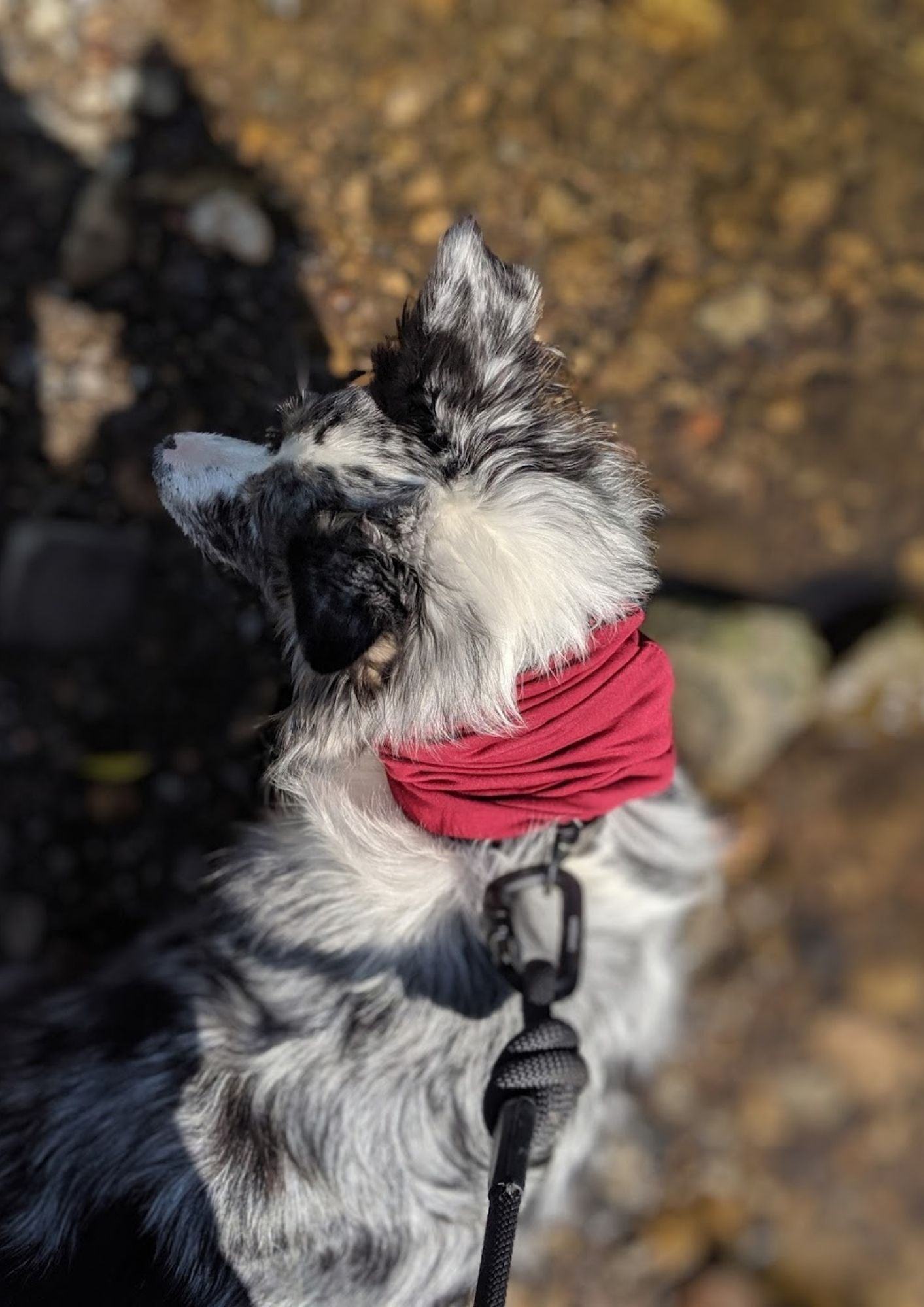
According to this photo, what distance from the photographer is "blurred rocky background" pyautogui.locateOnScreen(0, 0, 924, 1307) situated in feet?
10.9

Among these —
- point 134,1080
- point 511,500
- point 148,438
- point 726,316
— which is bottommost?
point 134,1080

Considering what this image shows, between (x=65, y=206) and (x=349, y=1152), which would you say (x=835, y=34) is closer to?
(x=65, y=206)

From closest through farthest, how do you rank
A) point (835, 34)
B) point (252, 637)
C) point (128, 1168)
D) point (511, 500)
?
1. point (511, 500)
2. point (128, 1168)
3. point (252, 637)
4. point (835, 34)

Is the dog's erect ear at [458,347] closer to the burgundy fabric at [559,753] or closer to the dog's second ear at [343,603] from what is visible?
the dog's second ear at [343,603]

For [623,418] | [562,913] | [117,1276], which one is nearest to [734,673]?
[623,418]

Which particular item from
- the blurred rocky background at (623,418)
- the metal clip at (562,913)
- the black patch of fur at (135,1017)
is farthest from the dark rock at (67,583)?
the metal clip at (562,913)

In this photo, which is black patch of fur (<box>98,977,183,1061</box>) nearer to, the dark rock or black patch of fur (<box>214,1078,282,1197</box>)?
black patch of fur (<box>214,1078,282,1197</box>)

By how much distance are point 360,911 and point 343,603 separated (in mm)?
928

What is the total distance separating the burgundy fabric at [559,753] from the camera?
6.29 ft

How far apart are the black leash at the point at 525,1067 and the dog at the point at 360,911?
10 centimetres

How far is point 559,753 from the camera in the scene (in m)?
1.98

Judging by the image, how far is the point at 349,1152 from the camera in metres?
2.21

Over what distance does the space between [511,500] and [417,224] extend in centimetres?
187

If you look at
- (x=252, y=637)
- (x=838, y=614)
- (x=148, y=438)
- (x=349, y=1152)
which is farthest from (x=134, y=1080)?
(x=838, y=614)
